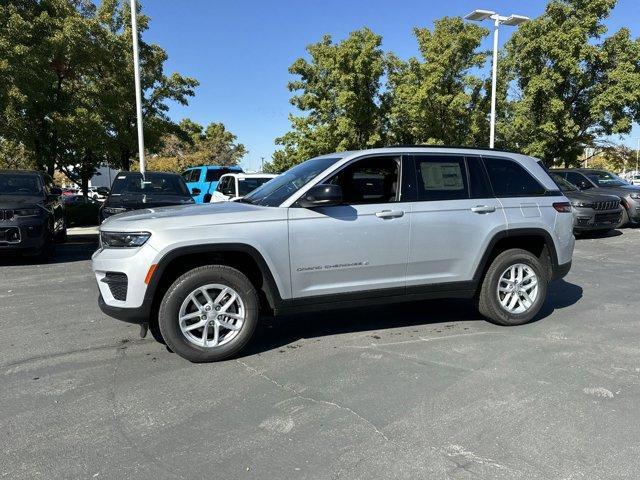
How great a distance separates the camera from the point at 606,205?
1217 centimetres

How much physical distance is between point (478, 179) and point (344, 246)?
171 centimetres

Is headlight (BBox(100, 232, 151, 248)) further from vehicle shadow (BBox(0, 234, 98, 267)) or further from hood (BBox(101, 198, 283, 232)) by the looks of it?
vehicle shadow (BBox(0, 234, 98, 267))

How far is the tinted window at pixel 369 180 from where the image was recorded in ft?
15.3

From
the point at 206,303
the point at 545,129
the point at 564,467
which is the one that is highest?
the point at 545,129

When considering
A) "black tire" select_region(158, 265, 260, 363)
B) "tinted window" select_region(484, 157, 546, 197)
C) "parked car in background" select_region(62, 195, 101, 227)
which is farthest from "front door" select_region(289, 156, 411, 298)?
"parked car in background" select_region(62, 195, 101, 227)

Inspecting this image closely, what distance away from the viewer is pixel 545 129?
66.9 feet

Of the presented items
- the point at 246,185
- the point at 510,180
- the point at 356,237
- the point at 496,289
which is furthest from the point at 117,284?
the point at 246,185

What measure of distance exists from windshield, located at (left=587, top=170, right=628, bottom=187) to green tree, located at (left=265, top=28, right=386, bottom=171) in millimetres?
12057

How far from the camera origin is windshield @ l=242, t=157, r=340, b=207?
4.59 m

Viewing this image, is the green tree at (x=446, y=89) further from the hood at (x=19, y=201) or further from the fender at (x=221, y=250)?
the fender at (x=221, y=250)

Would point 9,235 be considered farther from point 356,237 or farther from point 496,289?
point 496,289

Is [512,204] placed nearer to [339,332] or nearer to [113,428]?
[339,332]

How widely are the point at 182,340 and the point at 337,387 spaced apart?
1.36 meters

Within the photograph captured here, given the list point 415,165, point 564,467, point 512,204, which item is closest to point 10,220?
point 415,165
